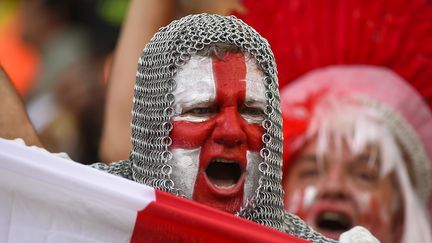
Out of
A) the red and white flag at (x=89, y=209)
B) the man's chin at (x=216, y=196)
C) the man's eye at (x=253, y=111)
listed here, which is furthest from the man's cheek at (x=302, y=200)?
the red and white flag at (x=89, y=209)

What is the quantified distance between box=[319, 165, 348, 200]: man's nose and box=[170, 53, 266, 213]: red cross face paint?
232 cm

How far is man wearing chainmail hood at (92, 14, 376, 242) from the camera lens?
4.68 metres

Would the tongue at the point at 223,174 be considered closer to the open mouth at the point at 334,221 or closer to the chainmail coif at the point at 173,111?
the chainmail coif at the point at 173,111

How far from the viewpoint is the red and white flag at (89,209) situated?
14.6ft

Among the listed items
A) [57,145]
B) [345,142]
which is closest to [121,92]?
[57,145]

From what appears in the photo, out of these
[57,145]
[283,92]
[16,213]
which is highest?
[16,213]

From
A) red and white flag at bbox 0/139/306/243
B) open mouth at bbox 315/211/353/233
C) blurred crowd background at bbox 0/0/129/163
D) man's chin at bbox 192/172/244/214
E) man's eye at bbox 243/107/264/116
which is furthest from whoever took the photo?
blurred crowd background at bbox 0/0/129/163

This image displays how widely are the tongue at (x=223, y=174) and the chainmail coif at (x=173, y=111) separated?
0.07m

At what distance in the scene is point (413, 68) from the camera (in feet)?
24.4

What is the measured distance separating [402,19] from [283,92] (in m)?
0.64

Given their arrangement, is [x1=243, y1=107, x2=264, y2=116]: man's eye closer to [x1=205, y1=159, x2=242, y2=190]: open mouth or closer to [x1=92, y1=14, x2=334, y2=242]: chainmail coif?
[x1=92, y1=14, x2=334, y2=242]: chainmail coif

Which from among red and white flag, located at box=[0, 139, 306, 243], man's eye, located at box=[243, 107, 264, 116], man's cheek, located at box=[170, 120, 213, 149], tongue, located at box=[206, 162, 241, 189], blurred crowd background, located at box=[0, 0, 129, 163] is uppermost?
man's eye, located at box=[243, 107, 264, 116]

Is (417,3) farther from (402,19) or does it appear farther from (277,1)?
(277,1)

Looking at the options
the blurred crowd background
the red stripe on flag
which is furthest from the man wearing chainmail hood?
the blurred crowd background
